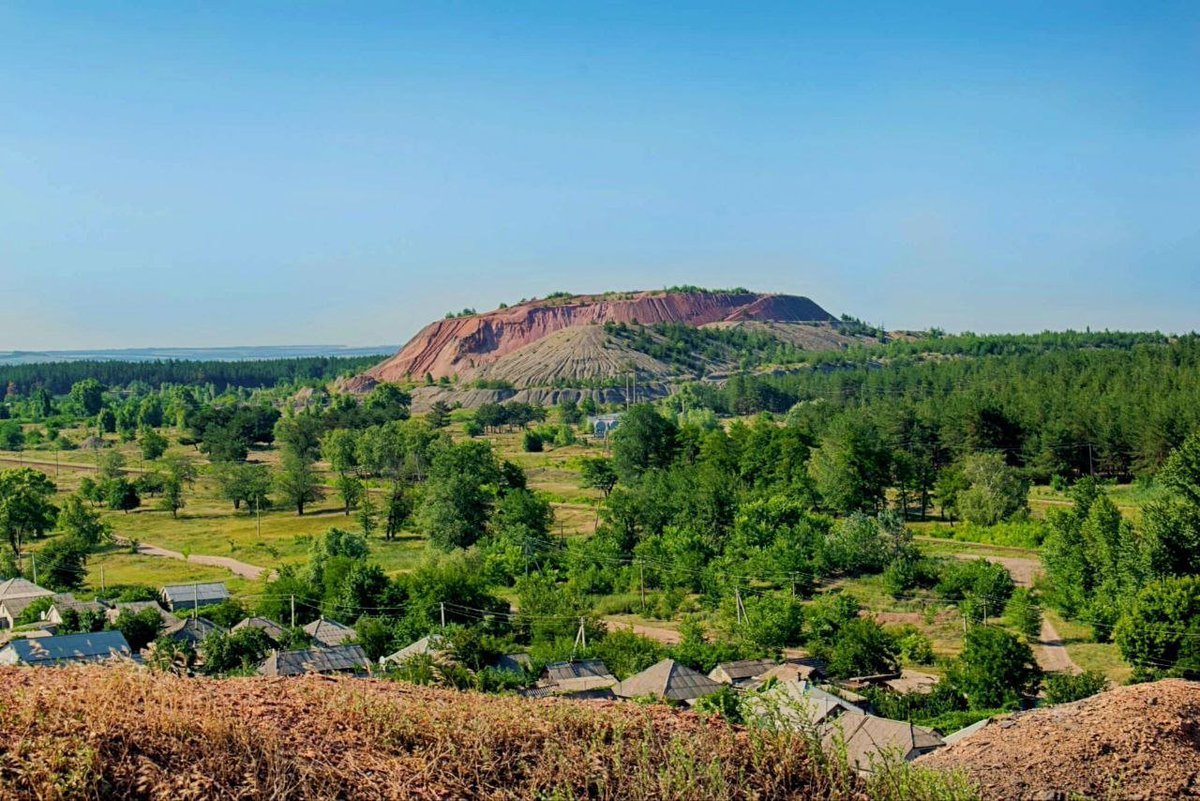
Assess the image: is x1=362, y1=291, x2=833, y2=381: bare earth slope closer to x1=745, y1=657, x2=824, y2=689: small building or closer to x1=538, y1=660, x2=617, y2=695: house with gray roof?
x1=745, y1=657, x2=824, y2=689: small building

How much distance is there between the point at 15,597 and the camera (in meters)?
25.8

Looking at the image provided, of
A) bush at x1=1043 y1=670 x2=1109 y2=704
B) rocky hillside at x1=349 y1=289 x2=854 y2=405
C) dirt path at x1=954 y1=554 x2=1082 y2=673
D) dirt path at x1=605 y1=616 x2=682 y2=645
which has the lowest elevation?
dirt path at x1=605 y1=616 x2=682 y2=645

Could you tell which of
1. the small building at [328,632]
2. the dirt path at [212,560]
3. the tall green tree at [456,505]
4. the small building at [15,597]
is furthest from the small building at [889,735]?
the dirt path at [212,560]

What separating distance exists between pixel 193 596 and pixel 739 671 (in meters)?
15.4

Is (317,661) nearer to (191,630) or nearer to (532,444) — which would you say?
(191,630)

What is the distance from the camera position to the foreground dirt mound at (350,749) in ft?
16.4

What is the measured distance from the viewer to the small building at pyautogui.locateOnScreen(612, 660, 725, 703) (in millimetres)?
17141

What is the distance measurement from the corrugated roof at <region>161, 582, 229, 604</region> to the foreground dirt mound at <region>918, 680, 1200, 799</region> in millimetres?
23908

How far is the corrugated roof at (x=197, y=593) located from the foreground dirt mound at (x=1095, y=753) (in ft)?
78.4

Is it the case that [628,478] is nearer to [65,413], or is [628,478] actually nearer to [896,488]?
[896,488]

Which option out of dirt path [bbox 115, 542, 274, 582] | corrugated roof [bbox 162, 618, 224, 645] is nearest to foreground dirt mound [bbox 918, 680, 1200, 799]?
corrugated roof [bbox 162, 618, 224, 645]

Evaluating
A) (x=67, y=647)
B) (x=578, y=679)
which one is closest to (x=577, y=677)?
(x=578, y=679)

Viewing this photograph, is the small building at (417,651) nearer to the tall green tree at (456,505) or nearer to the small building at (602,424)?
the tall green tree at (456,505)

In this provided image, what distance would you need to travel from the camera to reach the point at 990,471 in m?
40.2
